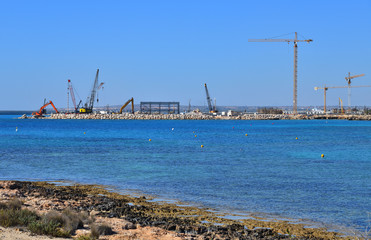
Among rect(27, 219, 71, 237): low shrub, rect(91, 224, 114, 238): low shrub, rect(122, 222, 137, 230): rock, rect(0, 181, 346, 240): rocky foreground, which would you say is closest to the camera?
rect(27, 219, 71, 237): low shrub

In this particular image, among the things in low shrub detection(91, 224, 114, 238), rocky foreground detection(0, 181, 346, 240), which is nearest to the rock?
rocky foreground detection(0, 181, 346, 240)

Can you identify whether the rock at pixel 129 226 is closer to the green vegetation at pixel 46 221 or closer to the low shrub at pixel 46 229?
the green vegetation at pixel 46 221

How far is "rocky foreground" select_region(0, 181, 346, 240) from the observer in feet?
45.6

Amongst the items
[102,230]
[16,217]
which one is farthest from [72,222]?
[16,217]

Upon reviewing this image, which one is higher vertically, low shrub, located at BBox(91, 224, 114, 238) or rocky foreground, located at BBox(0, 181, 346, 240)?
low shrub, located at BBox(91, 224, 114, 238)

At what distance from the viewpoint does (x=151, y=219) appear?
15.9 meters

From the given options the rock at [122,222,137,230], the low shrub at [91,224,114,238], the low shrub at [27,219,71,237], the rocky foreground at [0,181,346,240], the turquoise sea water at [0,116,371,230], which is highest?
the low shrub at [27,219,71,237]

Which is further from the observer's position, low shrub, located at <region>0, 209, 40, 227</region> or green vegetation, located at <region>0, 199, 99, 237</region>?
low shrub, located at <region>0, 209, 40, 227</region>

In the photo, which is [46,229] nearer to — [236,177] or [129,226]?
[129,226]

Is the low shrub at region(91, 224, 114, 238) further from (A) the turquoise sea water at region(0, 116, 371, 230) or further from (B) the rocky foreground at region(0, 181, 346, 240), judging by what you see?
(A) the turquoise sea water at region(0, 116, 371, 230)

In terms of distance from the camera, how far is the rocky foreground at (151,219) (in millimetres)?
13906

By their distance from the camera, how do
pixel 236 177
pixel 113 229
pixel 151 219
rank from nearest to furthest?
pixel 113 229, pixel 151 219, pixel 236 177

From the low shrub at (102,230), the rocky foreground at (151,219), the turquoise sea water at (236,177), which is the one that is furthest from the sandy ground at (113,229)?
the turquoise sea water at (236,177)

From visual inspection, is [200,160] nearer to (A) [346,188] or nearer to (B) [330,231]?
(A) [346,188]
